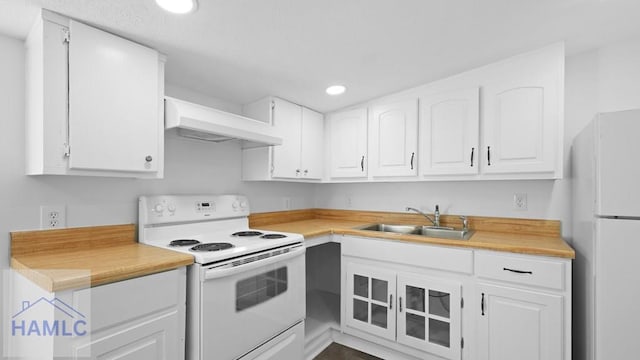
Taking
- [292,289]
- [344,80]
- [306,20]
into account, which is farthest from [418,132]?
[292,289]

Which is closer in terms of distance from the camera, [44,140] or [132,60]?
[44,140]

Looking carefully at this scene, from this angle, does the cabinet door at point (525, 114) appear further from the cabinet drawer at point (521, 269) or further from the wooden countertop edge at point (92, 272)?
the wooden countertop edge at point (92, 272)

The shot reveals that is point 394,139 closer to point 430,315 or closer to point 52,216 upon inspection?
point 430,315

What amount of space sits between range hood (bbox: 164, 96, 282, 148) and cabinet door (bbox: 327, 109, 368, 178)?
0.83m

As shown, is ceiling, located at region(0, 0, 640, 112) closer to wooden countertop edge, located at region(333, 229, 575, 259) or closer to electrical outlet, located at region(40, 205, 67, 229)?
electrical outlet, located at region(40, 205, 67, 229)

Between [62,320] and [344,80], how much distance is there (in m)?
2.04

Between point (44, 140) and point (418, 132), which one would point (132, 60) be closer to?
point (44, 140)

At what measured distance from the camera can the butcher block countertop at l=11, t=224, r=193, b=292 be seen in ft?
3.58

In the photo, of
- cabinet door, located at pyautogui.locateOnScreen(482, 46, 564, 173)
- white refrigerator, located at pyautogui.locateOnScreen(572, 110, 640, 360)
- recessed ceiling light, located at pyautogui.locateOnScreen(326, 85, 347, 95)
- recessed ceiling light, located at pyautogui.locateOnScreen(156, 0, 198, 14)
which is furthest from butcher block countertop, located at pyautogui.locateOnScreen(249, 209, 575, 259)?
recessed ceiling light, located at pyautogui.locateOnScreen(156, 0, 198, 14)

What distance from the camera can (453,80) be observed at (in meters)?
2.16

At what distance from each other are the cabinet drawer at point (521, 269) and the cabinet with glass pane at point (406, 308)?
22 cm

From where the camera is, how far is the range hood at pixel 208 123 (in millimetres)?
1604

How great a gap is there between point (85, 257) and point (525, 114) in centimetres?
264

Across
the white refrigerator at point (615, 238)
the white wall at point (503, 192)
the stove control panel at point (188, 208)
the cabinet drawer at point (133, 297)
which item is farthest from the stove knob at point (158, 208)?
the white refrigerator at point (615, 238)
